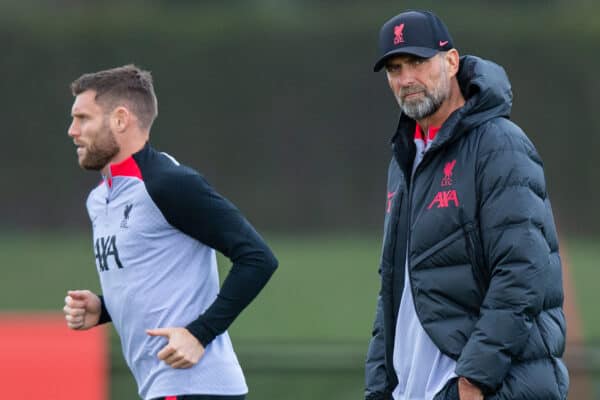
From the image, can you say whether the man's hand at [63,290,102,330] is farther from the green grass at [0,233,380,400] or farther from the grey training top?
the green grass at [0,233,380,400]

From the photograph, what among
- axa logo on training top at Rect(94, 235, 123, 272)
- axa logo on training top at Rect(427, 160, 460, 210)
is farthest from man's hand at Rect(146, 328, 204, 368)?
axa logo on training top at Rect(427, 160, 460, 210)

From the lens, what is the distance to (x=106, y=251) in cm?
392

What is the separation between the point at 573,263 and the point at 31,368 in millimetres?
12766

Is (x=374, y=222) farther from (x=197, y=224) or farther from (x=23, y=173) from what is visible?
Result: (x=197, y=224)

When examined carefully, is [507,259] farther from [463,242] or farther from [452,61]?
[452,61]

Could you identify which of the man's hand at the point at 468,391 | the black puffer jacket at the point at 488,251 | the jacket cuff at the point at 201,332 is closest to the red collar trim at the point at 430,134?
the black puffer jacket at the point at 488,251

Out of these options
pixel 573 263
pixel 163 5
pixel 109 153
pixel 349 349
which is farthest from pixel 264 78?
pixel 109 153

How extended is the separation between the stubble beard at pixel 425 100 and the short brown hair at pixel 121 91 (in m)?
0.87

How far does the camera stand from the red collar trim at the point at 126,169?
393 centimetres

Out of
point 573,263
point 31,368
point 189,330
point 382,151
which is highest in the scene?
point 189,330

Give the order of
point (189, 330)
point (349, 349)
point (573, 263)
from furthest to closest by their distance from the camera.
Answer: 1. point (573, 263)
2. point (349, 349)
3. point (189, 330)

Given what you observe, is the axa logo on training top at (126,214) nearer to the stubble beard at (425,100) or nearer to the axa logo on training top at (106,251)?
the axa logo on training top at (106,251)

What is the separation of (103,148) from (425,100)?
103 centimetres

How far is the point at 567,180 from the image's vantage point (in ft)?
65.8
